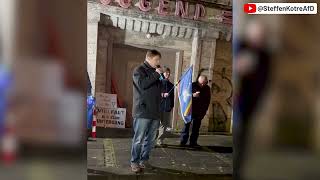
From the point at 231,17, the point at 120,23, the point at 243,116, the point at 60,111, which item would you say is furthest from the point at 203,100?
the point at 60,111

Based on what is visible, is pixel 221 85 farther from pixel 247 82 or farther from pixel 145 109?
pixel 145 109

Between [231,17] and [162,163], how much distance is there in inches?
55.7

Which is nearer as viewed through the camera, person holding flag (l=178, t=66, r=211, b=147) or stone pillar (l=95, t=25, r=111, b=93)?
stone pillar (l=95, t=25, r=111, b=93)

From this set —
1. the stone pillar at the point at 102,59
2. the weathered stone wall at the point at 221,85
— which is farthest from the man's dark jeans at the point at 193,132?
the stone pillar at the point at 102,59

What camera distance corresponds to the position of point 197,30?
129 inches

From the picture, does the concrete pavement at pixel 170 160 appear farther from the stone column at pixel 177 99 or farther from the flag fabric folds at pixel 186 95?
the flag fabric folds at pixel 186 95

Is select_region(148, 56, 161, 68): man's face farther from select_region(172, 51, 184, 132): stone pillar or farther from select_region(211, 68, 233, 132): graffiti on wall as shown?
select_region(211, 68, 233, 132): graffiti on wall

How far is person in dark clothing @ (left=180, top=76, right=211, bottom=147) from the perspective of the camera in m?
Result: 3.28

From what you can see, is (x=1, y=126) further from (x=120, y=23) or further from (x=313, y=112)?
(x=313, y=112)

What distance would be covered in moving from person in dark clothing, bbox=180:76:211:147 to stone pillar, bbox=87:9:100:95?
870mm

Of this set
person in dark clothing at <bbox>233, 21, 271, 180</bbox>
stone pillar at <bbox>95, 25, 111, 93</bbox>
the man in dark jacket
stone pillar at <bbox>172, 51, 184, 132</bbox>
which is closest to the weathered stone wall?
person in dark clothing at <bbox>233, 21, 271, 180</bbox>

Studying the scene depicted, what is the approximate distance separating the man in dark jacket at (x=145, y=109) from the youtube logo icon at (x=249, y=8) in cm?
88

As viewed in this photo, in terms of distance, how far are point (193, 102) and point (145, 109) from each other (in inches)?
17.0

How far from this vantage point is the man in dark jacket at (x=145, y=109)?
3211 millimetres
